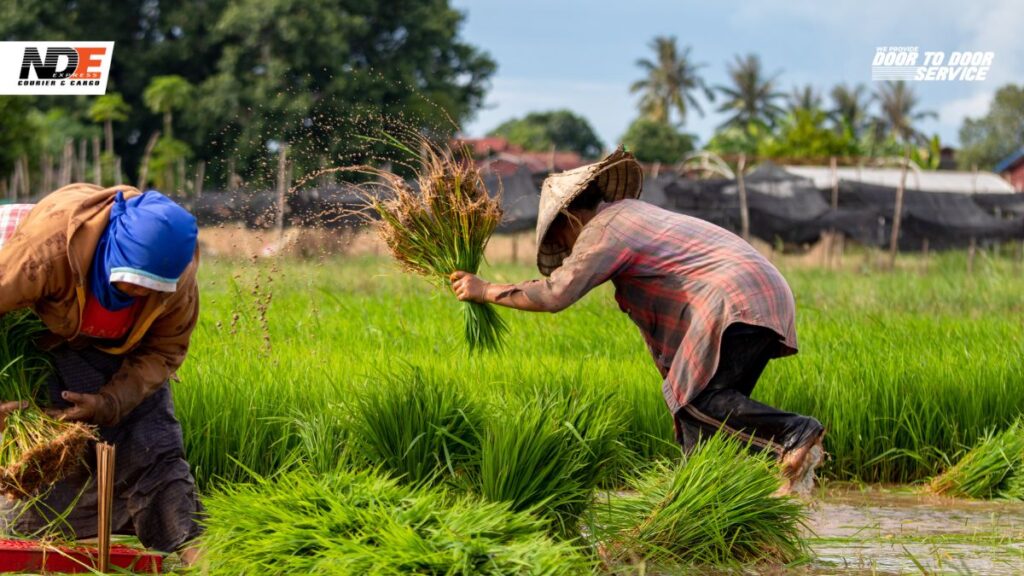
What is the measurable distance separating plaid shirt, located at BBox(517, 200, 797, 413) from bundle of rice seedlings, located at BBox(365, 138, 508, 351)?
31cm

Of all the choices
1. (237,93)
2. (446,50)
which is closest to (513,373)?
(237,93)

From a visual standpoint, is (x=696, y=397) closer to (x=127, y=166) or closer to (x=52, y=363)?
(x=52, y=363)

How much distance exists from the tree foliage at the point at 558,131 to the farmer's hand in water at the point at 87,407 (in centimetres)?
7586

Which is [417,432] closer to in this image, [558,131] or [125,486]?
[125,486]

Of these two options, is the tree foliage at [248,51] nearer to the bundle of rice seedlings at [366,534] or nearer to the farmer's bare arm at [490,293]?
the farmer's bare arm at [490,293]

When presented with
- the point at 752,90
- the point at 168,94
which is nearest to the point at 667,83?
the point at 752,90

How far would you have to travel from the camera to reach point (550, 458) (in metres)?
3.89

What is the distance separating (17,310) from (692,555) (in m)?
2.13

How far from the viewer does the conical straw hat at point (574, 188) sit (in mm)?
4551

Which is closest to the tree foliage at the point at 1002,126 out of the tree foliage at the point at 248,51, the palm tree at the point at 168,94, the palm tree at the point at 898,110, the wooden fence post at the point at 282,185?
the palm tree at the point at 898,110

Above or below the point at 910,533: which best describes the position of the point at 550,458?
above

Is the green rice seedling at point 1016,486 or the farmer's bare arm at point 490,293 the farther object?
the green rice seedling at point 1016,486

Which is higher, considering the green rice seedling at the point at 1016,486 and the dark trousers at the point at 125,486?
the dark trousers at the point at 125,486

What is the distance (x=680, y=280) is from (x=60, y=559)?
218 cm
